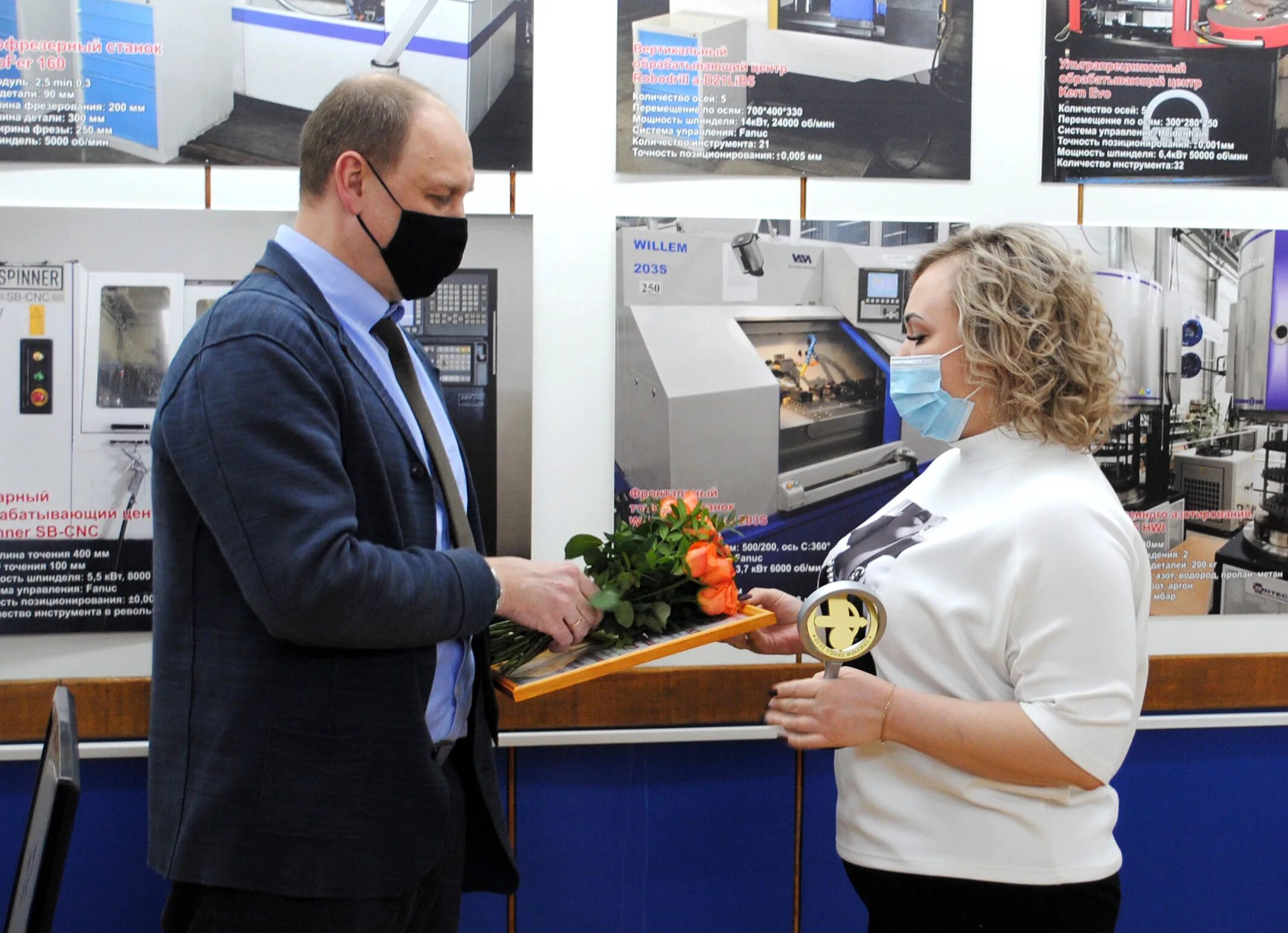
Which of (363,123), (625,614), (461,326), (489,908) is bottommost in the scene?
(489,908)

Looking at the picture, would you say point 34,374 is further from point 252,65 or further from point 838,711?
point 838,711

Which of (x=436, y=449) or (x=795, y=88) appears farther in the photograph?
(x=795, y=88)

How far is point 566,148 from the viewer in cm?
227

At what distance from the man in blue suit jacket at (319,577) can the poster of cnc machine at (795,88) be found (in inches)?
36.8

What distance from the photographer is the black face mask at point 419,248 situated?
1.45 meters

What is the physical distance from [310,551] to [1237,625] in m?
2.43

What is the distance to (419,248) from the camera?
1.47 m

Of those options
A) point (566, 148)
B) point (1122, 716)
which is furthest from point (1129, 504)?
point (566, 148)

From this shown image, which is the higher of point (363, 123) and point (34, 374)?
point (363, 123)

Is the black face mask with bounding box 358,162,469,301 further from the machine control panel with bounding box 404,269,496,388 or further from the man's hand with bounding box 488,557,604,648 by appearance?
the machine control panel with bounding box 404,269,496,388

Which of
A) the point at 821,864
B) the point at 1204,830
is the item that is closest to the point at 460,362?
the point at 821,864

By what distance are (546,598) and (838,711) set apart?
0.47 m

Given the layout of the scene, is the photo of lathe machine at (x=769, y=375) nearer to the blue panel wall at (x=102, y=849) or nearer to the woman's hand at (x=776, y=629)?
the woman's hand at (x=776, y=629)

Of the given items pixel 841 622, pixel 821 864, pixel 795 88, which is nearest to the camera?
pixel 841 622
